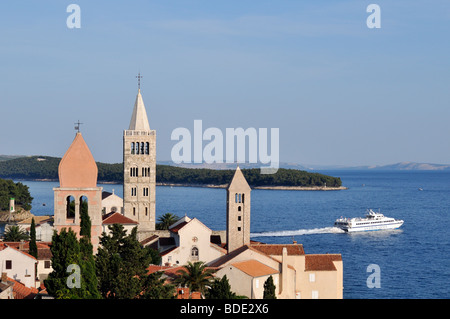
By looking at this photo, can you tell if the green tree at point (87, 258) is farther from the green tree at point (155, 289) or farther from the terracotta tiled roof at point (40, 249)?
the terracotta tiled roof at point (40, 249)

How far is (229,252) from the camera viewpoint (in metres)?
44.1

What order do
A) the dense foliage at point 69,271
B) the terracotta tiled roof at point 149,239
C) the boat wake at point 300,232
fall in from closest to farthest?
the dense foliage at point 69,271 → the terracotta tiled roof at point 149,239 → the boat wake at point 300,232

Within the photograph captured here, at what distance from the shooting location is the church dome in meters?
25.7

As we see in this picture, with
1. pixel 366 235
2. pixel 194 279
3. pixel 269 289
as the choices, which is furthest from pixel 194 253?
pixel 366 235

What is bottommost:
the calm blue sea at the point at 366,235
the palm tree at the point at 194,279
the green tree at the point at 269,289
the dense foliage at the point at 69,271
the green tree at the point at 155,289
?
the calm blue sea at the point at 366,235

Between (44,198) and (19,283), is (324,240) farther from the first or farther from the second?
(44,198)

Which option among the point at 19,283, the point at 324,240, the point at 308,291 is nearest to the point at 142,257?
the point at 19,283

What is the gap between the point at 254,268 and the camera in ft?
121

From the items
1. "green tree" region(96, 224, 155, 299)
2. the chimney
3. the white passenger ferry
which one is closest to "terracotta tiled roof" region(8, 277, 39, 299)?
Answer: the chimney

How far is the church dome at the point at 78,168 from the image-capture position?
25672 millimetres

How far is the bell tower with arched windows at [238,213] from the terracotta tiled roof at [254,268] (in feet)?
19.4

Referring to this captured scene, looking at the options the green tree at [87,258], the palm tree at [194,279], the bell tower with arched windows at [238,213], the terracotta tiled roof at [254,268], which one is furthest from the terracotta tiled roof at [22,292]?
the bell tower with arched windows at [238,213]

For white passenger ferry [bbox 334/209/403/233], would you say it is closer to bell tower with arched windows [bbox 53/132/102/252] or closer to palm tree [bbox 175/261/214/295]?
palm tree [bbox 175/261/214/295]

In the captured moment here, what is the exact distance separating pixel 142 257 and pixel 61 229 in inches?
291
